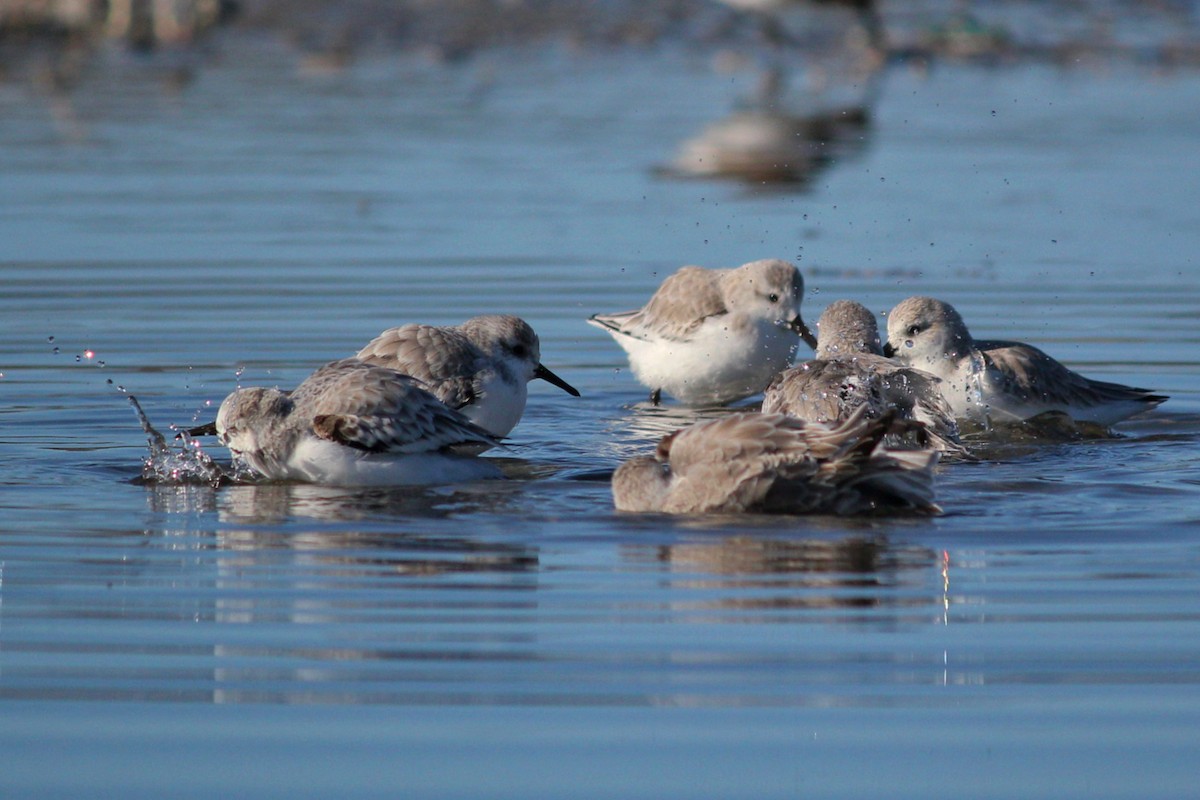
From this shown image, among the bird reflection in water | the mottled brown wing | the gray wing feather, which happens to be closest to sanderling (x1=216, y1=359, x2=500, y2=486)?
the gray wing feather

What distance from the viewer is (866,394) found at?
9.55m

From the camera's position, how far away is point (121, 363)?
1196 centimetres

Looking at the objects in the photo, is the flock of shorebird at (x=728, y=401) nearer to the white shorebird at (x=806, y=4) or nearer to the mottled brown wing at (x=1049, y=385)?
the mottled brown wing at (x=1049, y=385)

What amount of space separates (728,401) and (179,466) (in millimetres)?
4144

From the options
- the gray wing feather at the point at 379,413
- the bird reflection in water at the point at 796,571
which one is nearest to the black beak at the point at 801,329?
the gray wing feather at the point at 379,413

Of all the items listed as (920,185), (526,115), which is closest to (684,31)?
(526,115)

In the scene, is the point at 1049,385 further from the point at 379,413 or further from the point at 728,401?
the point at 379,413

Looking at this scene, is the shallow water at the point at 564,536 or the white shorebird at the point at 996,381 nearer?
the shallow water at the point at 564,536

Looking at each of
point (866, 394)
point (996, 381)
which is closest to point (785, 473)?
point (866, 394)

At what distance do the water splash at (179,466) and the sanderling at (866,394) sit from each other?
2.57 meters

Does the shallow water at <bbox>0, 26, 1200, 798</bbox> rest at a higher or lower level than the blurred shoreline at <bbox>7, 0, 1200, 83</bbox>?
lower

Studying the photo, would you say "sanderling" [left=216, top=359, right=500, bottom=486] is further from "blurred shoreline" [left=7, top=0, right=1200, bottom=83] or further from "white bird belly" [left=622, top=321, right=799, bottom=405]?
"blurred shoreline" [left=7, top=0, right=1200, bottom=83]

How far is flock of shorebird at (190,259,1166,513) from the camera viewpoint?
8.12 m

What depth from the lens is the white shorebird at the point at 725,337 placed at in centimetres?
1204
